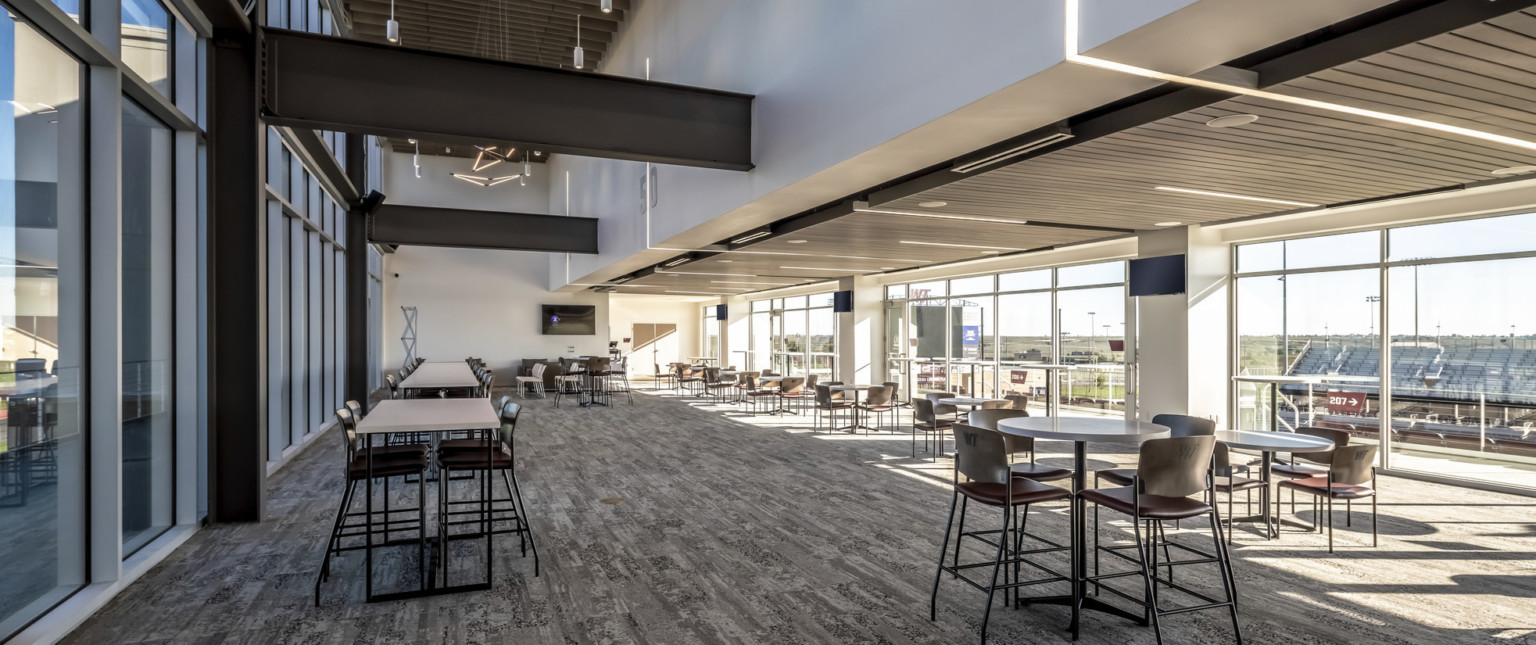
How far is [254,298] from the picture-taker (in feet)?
17.7

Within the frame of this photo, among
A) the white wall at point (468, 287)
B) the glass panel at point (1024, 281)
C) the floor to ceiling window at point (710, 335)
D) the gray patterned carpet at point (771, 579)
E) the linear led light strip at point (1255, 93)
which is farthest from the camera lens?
the floor to ceiling window at point (710, 335)

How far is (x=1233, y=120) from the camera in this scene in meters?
4.10

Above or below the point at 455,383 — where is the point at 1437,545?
below

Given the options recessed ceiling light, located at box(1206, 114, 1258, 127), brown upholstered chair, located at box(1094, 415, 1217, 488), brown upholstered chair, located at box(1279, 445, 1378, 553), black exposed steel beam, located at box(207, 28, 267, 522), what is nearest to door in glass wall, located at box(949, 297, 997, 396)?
brown upholstered chair, located at box(1279, 445, 1378, 553)

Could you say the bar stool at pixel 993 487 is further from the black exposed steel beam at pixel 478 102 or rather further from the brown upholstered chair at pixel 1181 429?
the black exposed steel beam at pixel 478 102

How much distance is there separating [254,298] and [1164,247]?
9.14m

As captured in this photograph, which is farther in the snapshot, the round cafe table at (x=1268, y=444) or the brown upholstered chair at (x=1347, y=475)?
the brown upholstered chair at (x=1347, y=475)

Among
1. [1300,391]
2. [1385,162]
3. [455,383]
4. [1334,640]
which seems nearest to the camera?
[1334,640]

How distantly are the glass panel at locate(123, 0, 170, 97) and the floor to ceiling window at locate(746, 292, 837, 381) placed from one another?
14761mm

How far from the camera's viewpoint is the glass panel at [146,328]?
14.3 ft

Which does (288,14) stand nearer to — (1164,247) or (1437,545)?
(1164,247)

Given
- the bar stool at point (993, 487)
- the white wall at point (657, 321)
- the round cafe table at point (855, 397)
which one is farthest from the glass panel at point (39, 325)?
the white wall at point (657, 321)

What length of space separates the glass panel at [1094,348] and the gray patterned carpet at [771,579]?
428 centimetres

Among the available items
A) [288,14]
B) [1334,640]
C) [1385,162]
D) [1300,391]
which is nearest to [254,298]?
[288,14]
